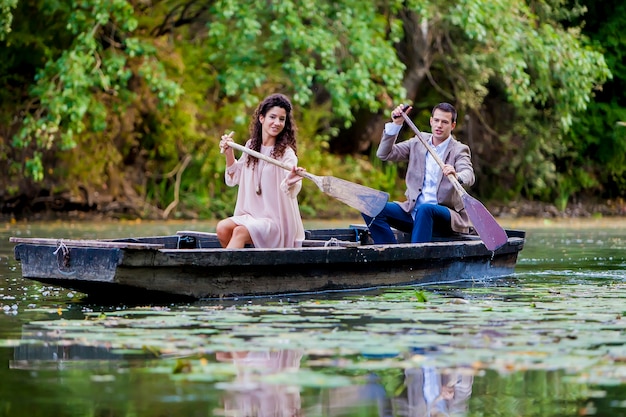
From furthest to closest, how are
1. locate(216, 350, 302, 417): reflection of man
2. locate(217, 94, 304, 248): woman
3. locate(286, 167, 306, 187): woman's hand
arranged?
locate(217, 94, 304, 248): woman, locate(286, 167, 306, 187): woman's hand, locate(216, 350, 302, 417): reflection of man

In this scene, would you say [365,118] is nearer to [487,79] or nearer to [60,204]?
[487,79]

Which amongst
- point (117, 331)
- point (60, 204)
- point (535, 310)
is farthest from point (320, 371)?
point (60, 204)

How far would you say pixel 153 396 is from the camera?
15.1 feet

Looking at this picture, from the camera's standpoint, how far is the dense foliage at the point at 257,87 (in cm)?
1716

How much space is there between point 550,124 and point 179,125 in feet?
23.5

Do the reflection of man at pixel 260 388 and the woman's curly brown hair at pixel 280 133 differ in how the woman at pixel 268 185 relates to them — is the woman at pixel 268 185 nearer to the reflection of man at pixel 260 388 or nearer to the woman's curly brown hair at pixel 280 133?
the woman's curly brown hair at pixel 280 133

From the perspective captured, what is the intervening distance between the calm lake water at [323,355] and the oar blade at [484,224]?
1.02 meters

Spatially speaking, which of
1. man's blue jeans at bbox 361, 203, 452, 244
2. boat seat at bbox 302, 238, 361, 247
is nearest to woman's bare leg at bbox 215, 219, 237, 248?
boat seat at bbox 302, 238, 361, 247

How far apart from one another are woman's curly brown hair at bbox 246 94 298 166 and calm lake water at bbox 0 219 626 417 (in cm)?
107

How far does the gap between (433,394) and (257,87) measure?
594 inches

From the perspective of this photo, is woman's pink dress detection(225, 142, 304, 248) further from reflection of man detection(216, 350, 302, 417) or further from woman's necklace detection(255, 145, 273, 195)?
reflection of man detection(216, 350, 302, 417)

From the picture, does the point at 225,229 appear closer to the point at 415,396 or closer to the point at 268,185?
the point at 268,185

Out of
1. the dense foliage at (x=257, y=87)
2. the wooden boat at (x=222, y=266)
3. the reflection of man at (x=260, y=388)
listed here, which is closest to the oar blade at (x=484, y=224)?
the wooden boat at (x=222, y=266)

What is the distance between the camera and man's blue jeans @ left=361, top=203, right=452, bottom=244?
970 centimetres
